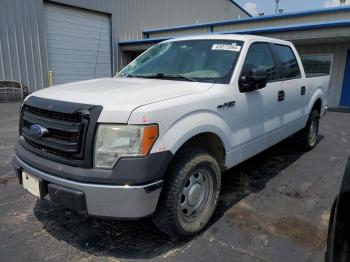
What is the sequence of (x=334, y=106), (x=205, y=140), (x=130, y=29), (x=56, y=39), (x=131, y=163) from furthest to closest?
(x=130, y=29)
(x=56, y=39)
(x=334, y=106)
(x=205, y=140)
(x=131, y=163)

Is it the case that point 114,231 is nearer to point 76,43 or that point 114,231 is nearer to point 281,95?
point 281,95

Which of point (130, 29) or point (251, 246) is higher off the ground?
point (130, 29)

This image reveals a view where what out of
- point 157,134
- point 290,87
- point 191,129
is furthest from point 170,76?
point 290,87

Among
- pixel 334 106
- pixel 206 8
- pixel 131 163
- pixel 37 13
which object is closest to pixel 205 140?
pixel 131 163

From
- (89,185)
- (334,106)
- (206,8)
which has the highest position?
(206,8)

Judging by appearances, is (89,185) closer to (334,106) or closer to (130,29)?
(334,106)

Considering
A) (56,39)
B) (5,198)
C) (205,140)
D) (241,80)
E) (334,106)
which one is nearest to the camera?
(205,140)

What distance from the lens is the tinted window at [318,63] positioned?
12.7 meters

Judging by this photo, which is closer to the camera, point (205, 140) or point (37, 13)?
point (205, 140)

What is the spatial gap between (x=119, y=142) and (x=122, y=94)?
50cm

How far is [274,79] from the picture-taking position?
4.09 metres

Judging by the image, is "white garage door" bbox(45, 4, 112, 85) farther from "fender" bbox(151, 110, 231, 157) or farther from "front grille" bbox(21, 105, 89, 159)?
"fender" bbox(151, 110, 231, 157)

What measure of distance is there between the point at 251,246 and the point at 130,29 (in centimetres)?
1663

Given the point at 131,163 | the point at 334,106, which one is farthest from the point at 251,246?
the point at 334,106
